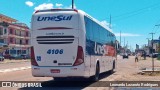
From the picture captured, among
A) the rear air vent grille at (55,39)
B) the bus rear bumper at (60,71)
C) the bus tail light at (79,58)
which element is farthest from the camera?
the rear air vent grille at (55,39)

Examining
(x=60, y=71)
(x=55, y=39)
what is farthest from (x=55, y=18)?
(x=60, y=71)

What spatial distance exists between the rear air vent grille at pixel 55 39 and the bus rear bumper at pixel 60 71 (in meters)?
1.17

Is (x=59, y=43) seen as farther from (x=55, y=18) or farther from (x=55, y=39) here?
(x=55, y=18)

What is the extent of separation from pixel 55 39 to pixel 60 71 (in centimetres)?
146

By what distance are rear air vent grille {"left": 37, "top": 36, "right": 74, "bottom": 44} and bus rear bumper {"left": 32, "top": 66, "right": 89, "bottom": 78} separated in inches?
46.2

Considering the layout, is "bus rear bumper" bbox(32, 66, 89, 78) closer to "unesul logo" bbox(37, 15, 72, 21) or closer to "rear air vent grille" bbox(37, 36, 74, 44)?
"rear air vent grille" bbox(37, 36, 74, 44)

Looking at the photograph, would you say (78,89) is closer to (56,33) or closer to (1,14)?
(56,33)

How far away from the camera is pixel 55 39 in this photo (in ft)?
52.2

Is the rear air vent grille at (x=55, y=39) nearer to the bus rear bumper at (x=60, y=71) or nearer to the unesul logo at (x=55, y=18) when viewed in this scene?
the unesul logo at (x=55, y=18)

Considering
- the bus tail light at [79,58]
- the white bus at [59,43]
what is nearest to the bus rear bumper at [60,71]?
the white bus at [59,43]

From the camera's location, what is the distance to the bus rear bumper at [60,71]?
15.6 meters

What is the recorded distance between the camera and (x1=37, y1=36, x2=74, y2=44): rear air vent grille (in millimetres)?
15823

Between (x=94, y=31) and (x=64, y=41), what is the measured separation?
3.17m

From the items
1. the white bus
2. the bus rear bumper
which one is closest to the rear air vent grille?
the white bus
